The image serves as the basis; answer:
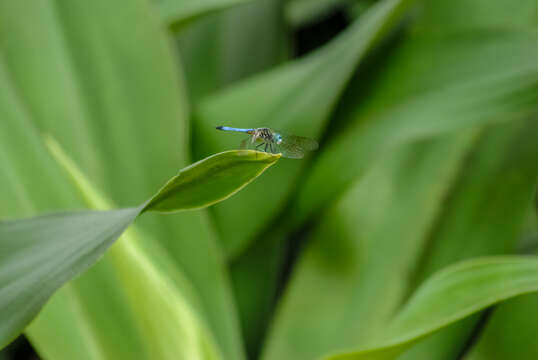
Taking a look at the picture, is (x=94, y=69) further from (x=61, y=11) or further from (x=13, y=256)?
(x=13, y=256)

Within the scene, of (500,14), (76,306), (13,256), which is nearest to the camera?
(13,256)

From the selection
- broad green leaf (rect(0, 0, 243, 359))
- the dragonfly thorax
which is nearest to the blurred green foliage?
broad green leaf (rect(0, 0, 243, 359))

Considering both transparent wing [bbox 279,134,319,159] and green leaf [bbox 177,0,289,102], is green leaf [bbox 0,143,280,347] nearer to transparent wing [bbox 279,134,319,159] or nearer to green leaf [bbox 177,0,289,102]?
transparent wing [bbox 279,134,319,159]

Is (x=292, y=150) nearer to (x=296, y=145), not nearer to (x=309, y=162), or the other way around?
(x=296, y=145)

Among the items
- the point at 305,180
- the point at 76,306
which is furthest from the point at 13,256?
the point at 305,180

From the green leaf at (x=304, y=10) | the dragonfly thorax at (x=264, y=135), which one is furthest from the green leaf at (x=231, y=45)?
the dragonfly thorax at (x=264, y=135)
